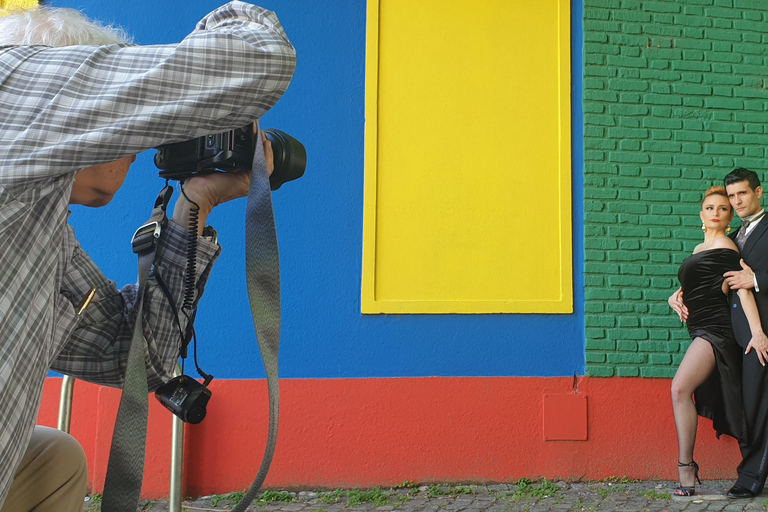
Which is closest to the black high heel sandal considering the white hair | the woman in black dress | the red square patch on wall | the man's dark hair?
the woman in black dress

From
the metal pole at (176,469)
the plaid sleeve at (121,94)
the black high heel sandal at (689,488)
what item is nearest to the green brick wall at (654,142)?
the black high heel sandal at (689,488)

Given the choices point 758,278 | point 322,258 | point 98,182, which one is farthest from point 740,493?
point 98,182

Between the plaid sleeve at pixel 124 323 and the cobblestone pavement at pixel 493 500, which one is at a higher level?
the plaid sleeve at pixel 124 323

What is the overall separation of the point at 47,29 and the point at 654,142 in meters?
4.19

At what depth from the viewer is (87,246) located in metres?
4.23

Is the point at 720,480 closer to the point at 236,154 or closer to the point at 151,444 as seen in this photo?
the point at 151,444

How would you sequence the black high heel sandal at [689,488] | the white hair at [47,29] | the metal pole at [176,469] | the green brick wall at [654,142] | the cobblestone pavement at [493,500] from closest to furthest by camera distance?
the white hair at [47,29] → the metal pole at [176,469] → the cobblestone pavement at [493,500] → the black high heel sandal at [689,488] → the green brick wall at [654,142]

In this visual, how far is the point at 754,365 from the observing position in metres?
3.94

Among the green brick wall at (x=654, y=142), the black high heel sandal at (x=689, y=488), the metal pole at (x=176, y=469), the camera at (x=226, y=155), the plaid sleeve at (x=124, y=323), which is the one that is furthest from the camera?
the green brick wall at (x=654, y=142)

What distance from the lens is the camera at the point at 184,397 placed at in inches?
64.2

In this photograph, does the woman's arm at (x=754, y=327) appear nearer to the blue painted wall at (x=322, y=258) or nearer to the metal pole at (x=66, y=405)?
the blue painted wall at (x=322, y=258)

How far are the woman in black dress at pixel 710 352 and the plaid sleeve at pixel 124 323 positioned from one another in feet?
11.1

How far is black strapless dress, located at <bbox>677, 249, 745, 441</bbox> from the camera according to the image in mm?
4016

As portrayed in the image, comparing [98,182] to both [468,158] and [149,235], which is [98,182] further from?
[468,158]
